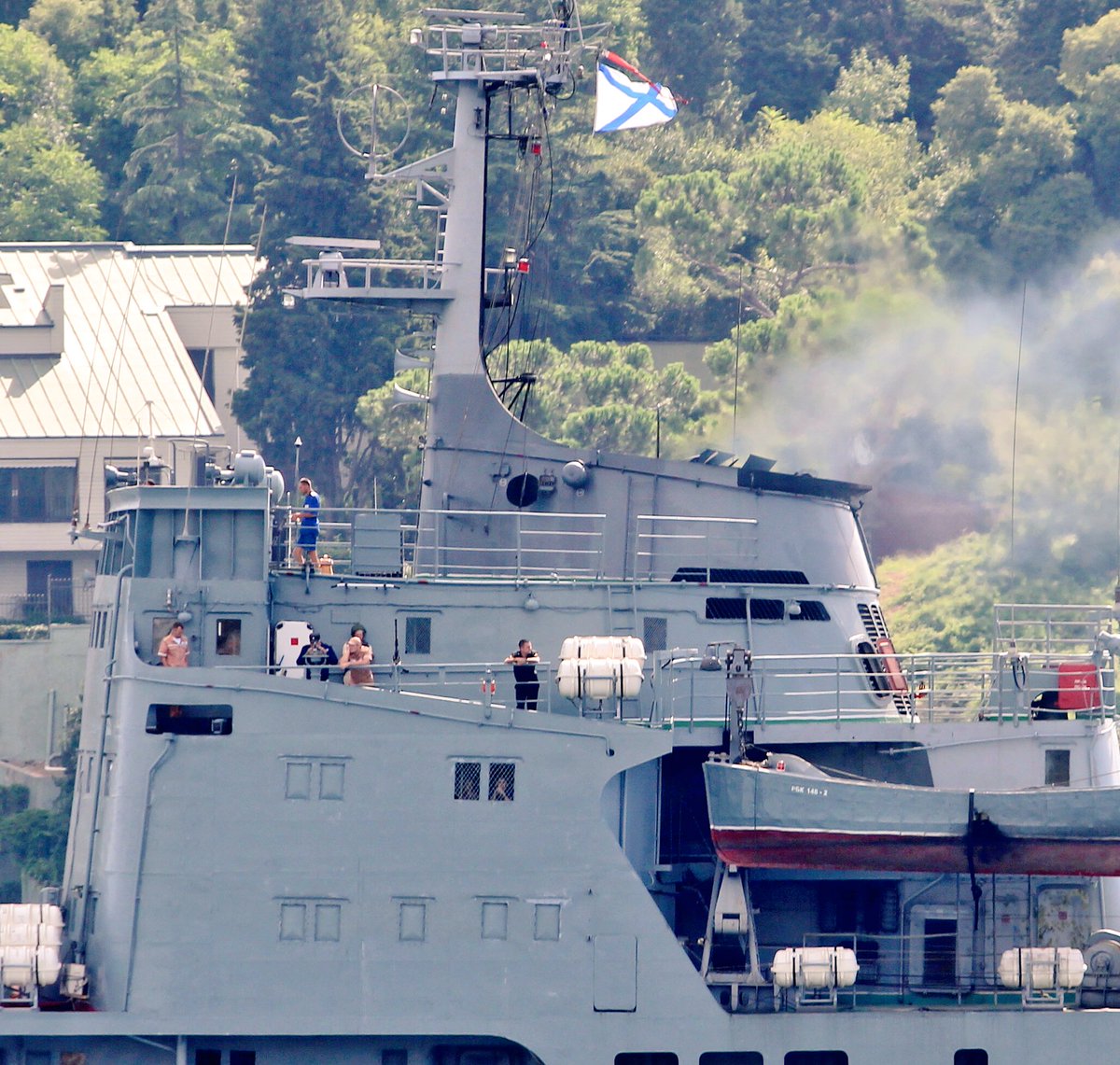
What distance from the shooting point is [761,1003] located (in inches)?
857

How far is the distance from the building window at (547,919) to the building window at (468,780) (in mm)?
1089

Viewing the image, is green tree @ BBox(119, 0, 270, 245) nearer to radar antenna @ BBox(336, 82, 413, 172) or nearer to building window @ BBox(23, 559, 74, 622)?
radar antenna @ BBox(336, 82, 413, 172)

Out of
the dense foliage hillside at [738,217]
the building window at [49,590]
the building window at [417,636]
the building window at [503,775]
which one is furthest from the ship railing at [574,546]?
the building window at [49,590]

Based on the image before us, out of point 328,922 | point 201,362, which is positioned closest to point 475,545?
point 328,922

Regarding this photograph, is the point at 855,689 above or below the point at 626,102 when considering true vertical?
below

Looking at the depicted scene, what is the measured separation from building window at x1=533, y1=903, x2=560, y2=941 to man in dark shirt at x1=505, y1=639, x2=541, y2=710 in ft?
6.35

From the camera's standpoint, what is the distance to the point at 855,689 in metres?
24.5

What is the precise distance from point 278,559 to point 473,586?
1930mm

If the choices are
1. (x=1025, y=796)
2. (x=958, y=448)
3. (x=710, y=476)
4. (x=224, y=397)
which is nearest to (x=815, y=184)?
(x=958, y=448)

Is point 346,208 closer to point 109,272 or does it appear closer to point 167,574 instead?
point 109,272

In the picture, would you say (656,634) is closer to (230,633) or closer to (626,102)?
(230,633)

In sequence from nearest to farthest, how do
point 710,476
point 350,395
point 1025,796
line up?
1. point 1025,796
2. point 710,476
3. point 350,395

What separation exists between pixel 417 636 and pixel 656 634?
2291 mm

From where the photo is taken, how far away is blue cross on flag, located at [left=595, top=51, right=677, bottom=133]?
94.1ft
